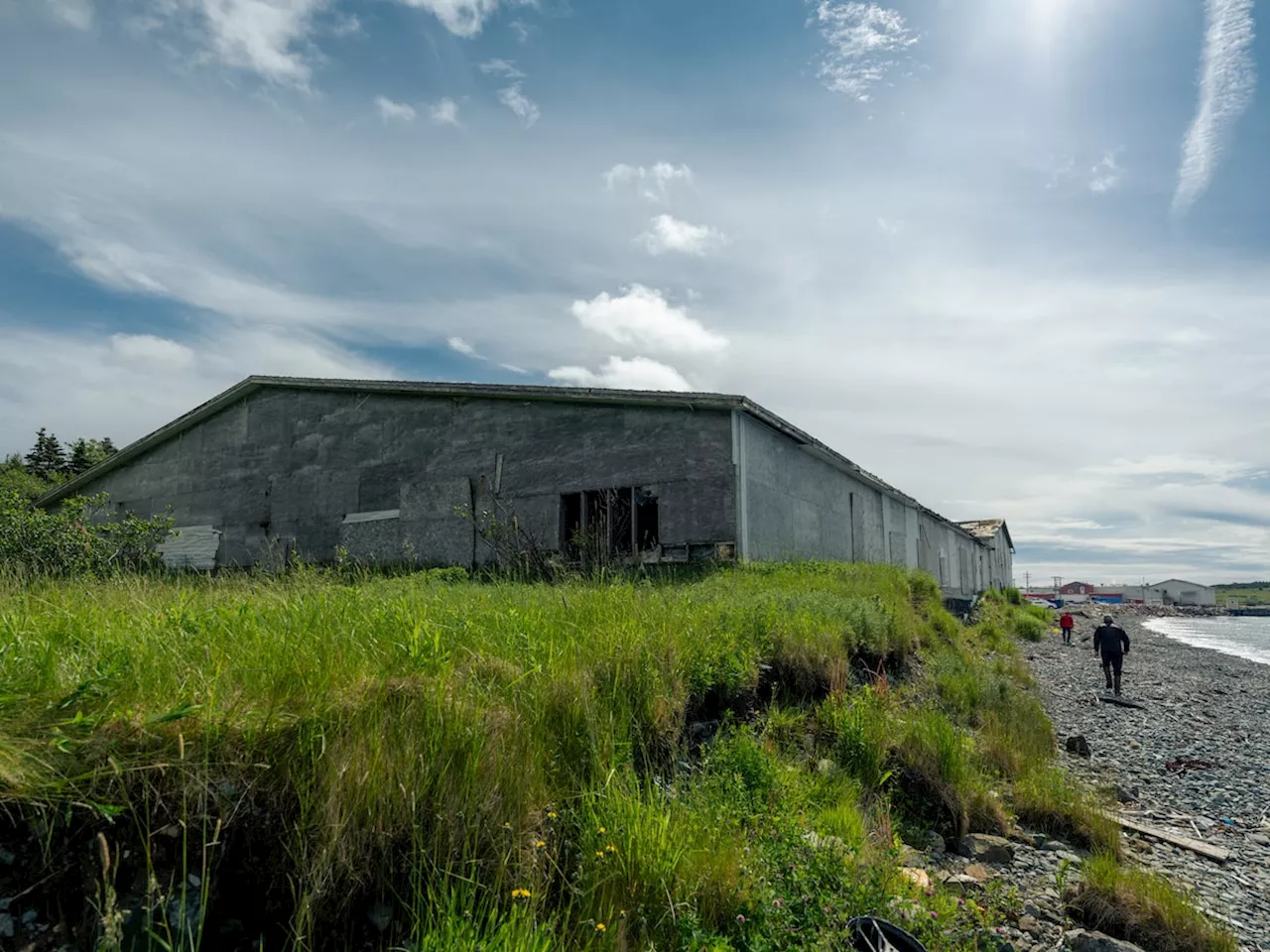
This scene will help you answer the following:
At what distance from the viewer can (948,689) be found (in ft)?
32.2

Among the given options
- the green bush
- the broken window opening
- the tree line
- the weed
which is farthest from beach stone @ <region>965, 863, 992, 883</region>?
the tree line

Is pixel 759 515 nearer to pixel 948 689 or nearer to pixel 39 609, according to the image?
pixel 948 689

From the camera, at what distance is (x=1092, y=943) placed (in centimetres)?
455

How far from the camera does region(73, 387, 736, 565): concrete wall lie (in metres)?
14.3

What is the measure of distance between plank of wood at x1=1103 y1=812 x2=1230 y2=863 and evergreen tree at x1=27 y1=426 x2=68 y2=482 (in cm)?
4062

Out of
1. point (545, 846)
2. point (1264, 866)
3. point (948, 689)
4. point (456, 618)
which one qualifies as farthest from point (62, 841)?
point (948, 689)

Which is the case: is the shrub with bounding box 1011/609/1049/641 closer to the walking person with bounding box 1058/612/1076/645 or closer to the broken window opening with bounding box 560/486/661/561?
the walking person with bounding box 1058/612/1076/645

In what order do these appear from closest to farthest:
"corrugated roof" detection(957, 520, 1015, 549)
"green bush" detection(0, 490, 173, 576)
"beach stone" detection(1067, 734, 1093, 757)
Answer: "beach stone" detection(1067, 734, 1093, 757)
"green bush" detection(0, 490, 173, 576)
"corrugated roof" detection(957, 520, 1015, 549)

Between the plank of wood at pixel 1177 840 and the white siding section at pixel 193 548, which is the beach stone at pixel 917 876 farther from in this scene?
the white siding section at pixel 193 548

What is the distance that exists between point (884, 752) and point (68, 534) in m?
12.0

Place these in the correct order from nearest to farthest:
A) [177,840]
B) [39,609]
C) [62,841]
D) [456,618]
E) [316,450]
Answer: [62,841] → [177,840] → [39,609] → [456,618] → [316,450]


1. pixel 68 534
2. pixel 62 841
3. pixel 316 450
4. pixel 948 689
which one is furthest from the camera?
pixel 316 450

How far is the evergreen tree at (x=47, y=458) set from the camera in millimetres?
33656

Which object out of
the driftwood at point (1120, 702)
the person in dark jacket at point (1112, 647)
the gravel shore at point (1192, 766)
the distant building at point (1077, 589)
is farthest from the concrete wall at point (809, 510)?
the distant building at point (1077, 589)
